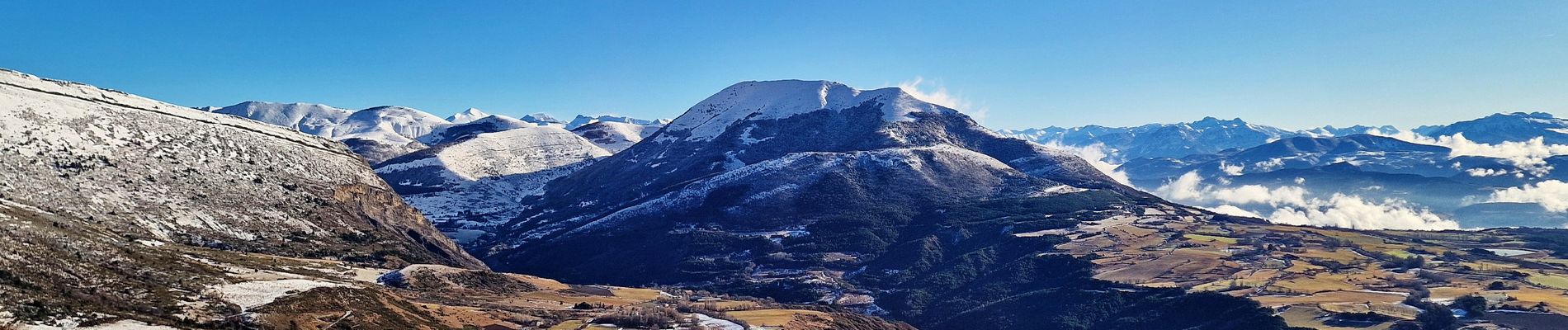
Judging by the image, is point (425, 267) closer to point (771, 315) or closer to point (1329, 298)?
point (771, 315)

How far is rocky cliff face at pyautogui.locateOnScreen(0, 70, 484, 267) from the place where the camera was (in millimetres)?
104750

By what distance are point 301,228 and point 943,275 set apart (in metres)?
110

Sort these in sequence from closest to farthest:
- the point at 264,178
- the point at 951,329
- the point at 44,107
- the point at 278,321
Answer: the point at 278,321, the point at 44,107, the point at 264,178, the point at 951,329

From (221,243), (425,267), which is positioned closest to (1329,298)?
(425,267)

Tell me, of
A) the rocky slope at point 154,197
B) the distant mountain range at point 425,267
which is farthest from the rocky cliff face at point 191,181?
the distant mountain range at point 425,267

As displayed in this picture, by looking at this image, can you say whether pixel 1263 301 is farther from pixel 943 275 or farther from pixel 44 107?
pixel 44 107

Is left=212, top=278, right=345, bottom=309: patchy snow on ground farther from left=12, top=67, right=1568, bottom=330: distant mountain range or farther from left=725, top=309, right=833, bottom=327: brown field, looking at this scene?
left=725, top=309, right=833, bottom=327: brown field

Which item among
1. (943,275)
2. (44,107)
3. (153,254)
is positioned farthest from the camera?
(943,275)

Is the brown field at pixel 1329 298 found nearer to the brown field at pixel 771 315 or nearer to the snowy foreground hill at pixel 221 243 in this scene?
the snowy foreground hill at pixel 221 243

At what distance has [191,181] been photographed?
410ft

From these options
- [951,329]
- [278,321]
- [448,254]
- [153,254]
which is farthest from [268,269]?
[951,329]

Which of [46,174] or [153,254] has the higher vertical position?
[46,174]

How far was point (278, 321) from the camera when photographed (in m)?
71.4

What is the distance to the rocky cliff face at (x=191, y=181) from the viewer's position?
105m
